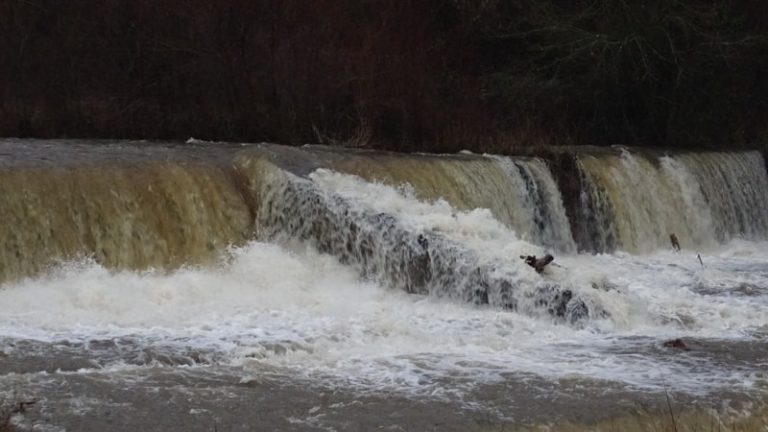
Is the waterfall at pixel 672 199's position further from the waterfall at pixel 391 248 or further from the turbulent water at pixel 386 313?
the waterfall at pixel 391 248

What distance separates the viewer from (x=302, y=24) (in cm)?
2023

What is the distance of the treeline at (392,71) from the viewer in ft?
60.3

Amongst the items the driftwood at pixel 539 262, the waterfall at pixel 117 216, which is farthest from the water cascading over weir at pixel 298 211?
the driftwood at pixel 539 262

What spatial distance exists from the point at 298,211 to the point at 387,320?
10.1 feet

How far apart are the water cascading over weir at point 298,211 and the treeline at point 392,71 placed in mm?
2618

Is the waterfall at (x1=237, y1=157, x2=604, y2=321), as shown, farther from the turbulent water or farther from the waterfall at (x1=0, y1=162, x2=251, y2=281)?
the waterfall at (x1=0, y1=162, x2=251, y2=281)

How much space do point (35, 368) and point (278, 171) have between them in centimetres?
567

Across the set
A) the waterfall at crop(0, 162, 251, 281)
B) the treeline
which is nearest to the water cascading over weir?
the waterfall at crop(0, 162, 251, 281)

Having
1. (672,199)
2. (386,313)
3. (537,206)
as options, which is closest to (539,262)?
(386,313)

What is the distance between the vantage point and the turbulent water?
25.6 feet

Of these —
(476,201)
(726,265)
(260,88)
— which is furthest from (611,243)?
(260,88)

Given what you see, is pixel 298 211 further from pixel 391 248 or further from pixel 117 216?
pixel 117 216

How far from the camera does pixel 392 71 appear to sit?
776 inches

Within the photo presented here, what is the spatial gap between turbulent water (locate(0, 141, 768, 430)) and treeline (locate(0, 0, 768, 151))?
178 inches
